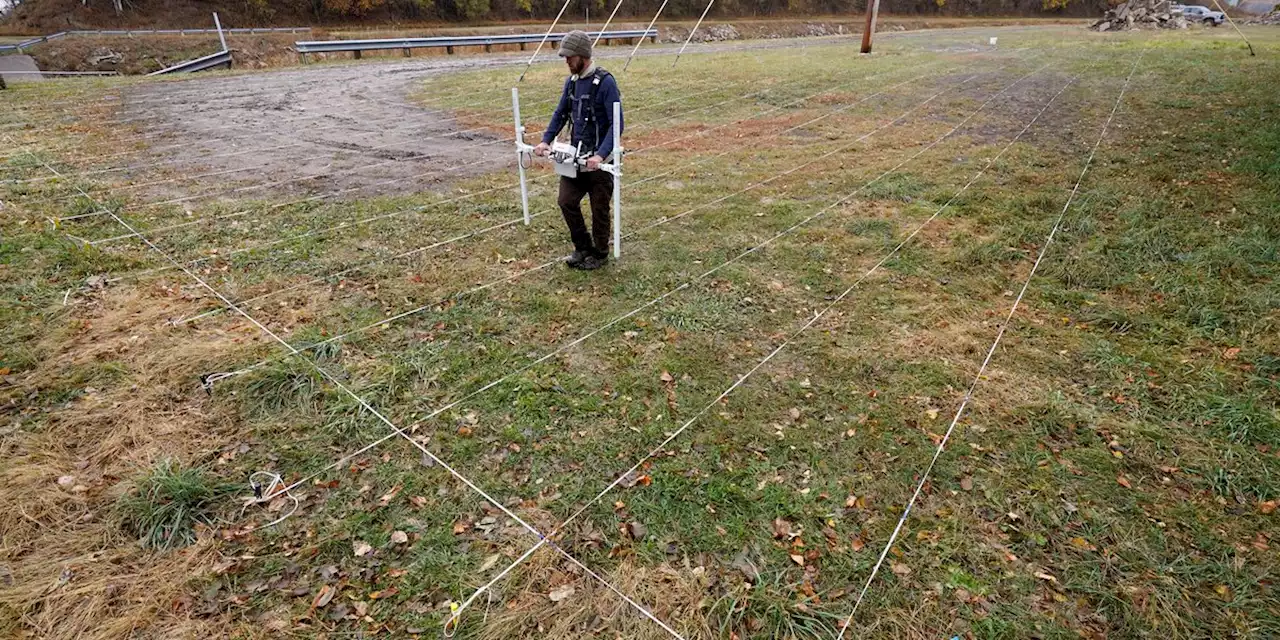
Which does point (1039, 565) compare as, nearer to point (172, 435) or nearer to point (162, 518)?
point (162, 518)

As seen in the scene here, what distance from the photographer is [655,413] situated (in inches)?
149

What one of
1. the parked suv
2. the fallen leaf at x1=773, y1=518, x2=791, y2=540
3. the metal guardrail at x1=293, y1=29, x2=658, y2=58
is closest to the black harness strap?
the fallen leaf at x1=773, y1=518, x2=791, y2=540

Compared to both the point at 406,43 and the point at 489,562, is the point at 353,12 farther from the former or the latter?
the point at 489,562

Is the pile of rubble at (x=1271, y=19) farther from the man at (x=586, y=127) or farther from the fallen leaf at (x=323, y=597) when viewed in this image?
the fallen leaf at (x=323, y=597)

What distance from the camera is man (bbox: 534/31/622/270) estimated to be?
4.71 m

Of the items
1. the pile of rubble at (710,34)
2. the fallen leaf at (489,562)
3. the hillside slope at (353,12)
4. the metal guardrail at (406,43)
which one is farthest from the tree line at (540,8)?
the fallen leaf at (489,562)

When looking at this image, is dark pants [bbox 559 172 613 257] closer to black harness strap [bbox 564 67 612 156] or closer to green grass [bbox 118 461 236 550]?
black harness strap [bbox 564 67 612 156]

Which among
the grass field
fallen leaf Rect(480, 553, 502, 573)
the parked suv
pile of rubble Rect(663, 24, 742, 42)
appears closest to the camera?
the grass field

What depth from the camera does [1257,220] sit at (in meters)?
6.15

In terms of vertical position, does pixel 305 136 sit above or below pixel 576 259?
above

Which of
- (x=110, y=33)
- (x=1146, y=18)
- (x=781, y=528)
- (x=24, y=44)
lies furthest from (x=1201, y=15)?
(x=24, y=44)

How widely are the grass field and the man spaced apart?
56 cm

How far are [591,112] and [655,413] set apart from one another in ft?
8.34

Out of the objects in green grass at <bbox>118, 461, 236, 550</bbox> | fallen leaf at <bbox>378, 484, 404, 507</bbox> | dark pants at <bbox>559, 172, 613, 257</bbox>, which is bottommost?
fallen leaf at <bbox>378, 484, 404, 507</bbox>
